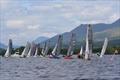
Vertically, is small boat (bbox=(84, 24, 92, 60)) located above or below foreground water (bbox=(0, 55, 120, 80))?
above

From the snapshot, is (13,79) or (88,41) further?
(88,41)

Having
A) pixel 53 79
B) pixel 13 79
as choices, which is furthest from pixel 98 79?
pixel 13 79

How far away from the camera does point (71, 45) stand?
197 metres

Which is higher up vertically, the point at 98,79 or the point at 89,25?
the point at 89,25

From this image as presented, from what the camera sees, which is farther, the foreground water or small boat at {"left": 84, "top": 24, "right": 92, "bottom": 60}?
small boat at {"left": 84, "top": 24, "right": 92, "bottom": 60}

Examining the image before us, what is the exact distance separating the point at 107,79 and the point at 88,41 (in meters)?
91.9

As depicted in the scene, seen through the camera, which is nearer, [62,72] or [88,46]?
Result: [62,72]

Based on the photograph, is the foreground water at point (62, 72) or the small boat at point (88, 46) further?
the small boat at point (88, 46)

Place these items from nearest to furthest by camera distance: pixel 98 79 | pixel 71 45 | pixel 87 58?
1. pixel 98 79
2. pixel 87 58
3. pixel 71 45

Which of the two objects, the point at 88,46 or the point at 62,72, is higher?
the point at 88,46

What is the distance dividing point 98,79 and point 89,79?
124 cm

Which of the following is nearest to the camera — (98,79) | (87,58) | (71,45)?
(98,79)

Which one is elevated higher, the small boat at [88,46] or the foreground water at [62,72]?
the small boat at [88,46]

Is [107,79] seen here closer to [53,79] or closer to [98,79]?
[98,79]
